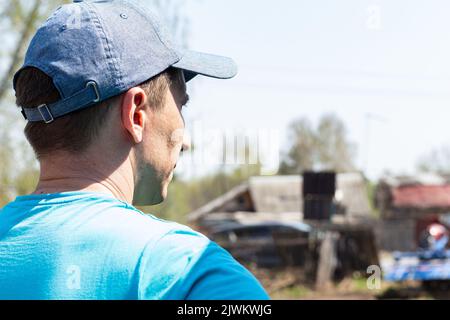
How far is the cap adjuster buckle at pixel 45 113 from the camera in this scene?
4.71 ft

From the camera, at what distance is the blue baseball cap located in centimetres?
143

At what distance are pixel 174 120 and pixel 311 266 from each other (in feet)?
62.3

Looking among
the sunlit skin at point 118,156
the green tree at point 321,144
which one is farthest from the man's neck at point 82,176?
the green tree at point 321,144

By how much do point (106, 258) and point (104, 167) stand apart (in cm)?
26

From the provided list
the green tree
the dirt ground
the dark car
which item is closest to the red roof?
the dark car

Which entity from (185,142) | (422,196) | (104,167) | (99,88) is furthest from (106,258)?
(422,196)

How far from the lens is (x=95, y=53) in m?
1.44

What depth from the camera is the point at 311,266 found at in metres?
20.1

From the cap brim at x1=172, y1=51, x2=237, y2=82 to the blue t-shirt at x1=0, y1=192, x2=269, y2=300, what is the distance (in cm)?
37

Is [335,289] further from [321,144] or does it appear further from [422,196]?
[321,144]

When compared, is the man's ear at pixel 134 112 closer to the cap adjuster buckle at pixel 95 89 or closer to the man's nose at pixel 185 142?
the cap adjuster buckle at pixel 95 89

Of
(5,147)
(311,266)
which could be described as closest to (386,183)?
(311,266)

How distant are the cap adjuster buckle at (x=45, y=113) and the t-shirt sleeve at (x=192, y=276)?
0.39 m
